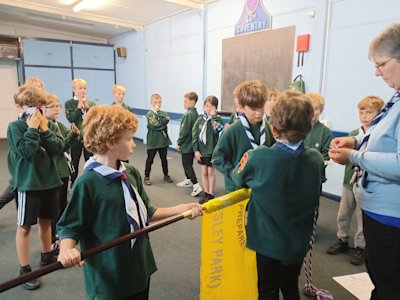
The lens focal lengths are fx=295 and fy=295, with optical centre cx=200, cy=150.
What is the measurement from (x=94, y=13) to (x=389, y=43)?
743cm

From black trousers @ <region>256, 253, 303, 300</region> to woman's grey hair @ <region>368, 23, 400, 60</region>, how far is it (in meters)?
0.97

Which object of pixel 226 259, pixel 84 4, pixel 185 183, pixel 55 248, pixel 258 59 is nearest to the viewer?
pixel 226 259

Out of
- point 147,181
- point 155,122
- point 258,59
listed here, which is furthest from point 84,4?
point 147,181

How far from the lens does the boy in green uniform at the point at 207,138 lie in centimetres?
384

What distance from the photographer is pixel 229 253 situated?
159 cm

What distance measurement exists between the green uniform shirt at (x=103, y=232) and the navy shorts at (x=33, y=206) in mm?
1085

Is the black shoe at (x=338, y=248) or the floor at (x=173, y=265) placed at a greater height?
the black shoe at (x=338, y=248)

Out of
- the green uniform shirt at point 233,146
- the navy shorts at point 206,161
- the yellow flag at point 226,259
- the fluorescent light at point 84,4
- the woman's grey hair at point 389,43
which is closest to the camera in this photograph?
the woman's grey hair at point 389,43

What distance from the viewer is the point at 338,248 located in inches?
101

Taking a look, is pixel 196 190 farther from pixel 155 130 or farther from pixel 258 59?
pixel 258 59

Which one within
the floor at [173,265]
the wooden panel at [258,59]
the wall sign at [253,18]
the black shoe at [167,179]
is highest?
the wall sign at [253,18]

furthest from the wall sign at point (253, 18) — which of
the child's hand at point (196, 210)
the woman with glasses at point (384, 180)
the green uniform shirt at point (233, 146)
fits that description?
the child's hand at point (196, 210)

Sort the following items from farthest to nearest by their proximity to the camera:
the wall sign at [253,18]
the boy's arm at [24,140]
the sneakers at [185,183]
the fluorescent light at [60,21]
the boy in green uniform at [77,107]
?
1. the fluorescent light at [60,21]
2. the wall sign at [253,18]
3. the sneakers at [185,183]
4. the boy in green uniform at [77,107]
5. the boy's arm at [24,140]

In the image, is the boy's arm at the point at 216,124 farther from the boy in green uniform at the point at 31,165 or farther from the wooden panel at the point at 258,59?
the boy in green uniform at the point at 31,165
